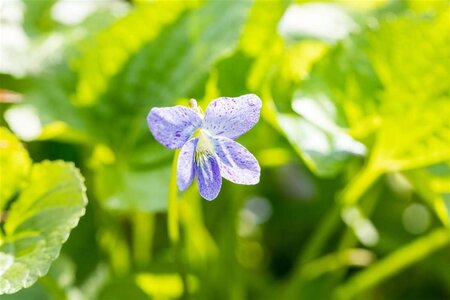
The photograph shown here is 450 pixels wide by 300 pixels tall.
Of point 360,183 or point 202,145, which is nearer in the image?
point 202,145

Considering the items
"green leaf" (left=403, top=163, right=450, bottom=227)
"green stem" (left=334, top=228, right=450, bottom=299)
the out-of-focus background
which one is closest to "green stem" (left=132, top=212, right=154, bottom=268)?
the out-of-focus background

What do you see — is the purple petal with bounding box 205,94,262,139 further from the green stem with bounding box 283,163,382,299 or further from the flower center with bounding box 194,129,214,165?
the green stem with bounding box 283,163,382,299

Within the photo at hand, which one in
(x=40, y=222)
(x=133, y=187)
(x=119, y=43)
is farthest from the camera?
(x=119, y=43)

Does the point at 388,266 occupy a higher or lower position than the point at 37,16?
A: lower

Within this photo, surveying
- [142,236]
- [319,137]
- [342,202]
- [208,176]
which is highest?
[208,176]

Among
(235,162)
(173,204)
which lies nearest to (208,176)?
(235,162)

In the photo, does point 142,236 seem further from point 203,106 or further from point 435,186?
Result: point 435,186

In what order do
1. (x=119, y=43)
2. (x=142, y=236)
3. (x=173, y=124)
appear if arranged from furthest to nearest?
(x=142, y=236) → (x=119, y=43) → (x=173, y=124)
